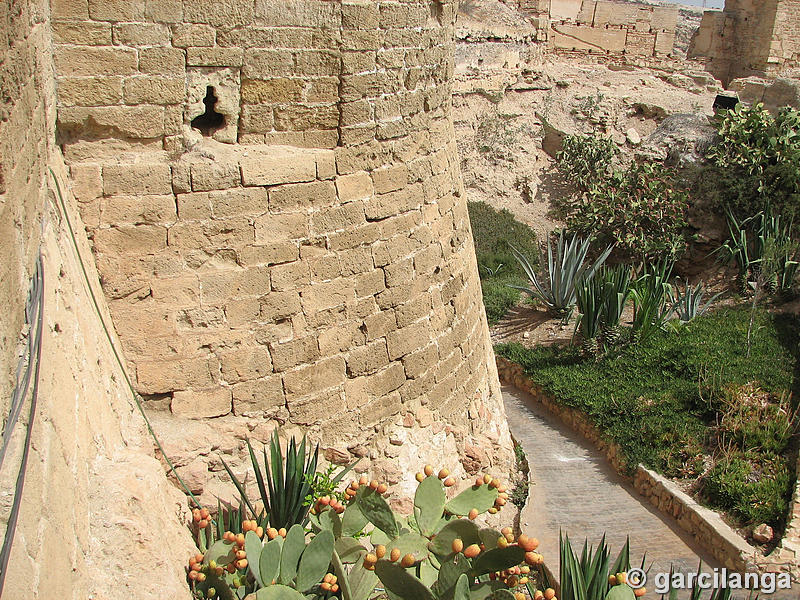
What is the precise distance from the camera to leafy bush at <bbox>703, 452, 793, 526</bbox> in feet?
20.5

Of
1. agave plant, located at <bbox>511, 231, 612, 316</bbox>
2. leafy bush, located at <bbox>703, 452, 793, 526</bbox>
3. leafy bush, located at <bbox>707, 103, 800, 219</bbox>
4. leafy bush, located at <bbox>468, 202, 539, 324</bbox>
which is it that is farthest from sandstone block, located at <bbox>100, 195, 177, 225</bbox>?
leafy bush, located at <bbox>707, 103, 800, 219</bbox>

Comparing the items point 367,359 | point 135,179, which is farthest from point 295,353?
point 135,179

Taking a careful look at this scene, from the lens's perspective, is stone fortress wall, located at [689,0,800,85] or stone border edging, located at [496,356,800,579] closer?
stone border edging, located at [496,356,800,579]

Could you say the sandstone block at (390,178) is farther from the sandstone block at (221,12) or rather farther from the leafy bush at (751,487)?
the leafy bush at (751,487)

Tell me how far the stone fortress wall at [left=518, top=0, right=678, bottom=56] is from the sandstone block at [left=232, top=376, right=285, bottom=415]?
15.3 metres


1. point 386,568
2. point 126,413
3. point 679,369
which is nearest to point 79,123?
point 126,413

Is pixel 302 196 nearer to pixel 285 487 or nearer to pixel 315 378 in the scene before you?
pixel 315 378

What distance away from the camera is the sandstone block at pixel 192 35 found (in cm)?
369

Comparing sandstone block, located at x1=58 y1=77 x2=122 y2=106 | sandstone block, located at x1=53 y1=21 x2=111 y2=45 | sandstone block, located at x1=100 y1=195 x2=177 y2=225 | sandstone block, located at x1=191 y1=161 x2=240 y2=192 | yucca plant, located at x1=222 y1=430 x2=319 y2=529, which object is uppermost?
sandstone block, located at x1=53 y1=21 x2=111 y2=45

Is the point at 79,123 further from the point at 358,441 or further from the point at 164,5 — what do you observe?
the point at 358,441

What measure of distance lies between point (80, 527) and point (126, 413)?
38.7 inches

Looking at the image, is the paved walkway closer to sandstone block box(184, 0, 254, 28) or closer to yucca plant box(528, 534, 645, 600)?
yucca plant box(528, 534, 645, 600)

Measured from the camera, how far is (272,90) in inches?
156

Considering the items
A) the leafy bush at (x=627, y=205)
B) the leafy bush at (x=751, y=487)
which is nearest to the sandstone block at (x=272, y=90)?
the leafy bush at (x=751, y=487)
